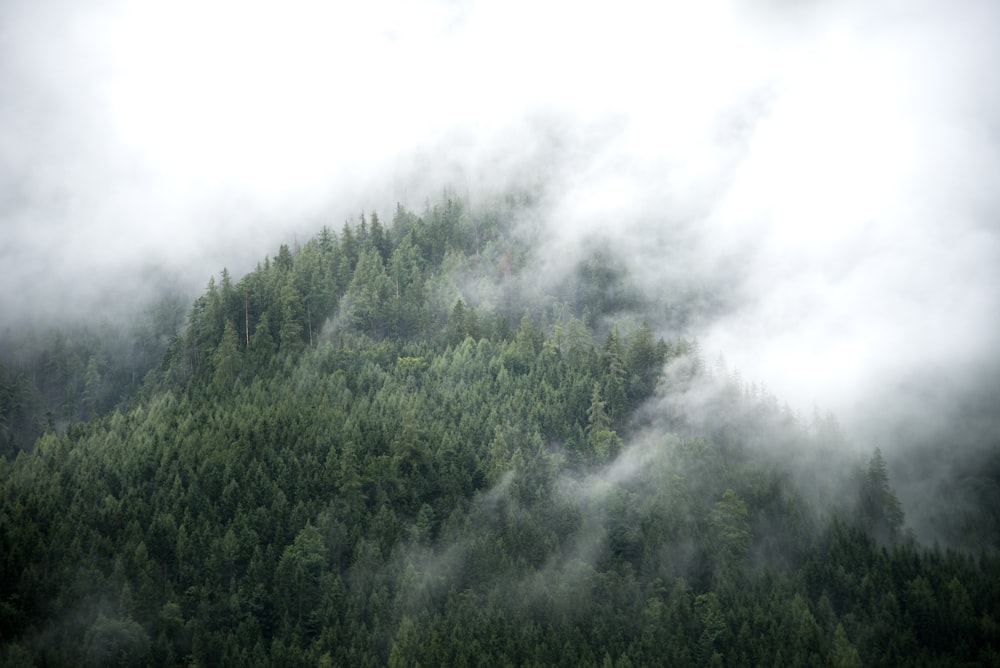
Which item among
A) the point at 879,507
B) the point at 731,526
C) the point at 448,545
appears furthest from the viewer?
the point at 879,507

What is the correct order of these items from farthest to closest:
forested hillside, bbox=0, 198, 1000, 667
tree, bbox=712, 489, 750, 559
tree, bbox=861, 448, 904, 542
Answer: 1. tree, bbox=861, 448, 904, 542
2. tree, bbox=712, 489, 750, 559
3. forested hillside, bbox=0, 198, 1000, 667

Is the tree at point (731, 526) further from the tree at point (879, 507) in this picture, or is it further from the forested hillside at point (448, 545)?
the tree at point (879, 507)

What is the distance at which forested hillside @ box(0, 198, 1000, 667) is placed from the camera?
139625 millimetres

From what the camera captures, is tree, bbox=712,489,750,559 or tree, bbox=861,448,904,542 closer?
tree, bbox=712,489,750,559

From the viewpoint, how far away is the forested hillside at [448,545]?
139625 mm

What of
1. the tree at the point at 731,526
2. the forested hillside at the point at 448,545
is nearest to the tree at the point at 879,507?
the forested hillside at the point at 448,545

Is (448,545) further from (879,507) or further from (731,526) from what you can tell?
(879,507)

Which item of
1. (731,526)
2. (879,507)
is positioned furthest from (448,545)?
(879,507)

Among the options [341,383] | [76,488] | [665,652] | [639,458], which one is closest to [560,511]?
[639,458]

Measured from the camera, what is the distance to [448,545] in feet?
525

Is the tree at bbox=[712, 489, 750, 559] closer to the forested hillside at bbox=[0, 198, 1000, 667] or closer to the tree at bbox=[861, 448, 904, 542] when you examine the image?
the forested hillside at bbox=[0, 198, 1000, 667]

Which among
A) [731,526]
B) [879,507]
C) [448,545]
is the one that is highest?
[448,545]

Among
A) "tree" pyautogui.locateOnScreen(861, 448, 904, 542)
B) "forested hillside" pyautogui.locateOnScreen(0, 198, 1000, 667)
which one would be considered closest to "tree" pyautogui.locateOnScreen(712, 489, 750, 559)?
"forested hillside" pyautogui.locateOnScreen(0, 198, 1000, 667)

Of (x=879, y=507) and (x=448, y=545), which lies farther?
(x=879, y=507)
